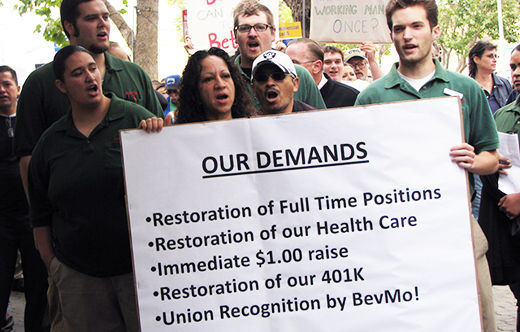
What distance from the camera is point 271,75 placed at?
3777 mm

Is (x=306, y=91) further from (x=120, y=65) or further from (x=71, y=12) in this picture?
(x=71, y=12)

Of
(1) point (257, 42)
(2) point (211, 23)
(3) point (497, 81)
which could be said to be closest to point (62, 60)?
(1) point (257, 42)

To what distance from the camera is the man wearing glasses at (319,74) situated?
5.66m

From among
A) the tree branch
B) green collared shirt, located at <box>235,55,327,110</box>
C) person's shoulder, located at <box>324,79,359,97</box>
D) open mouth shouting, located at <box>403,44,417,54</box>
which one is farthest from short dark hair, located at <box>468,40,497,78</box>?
the tree branch

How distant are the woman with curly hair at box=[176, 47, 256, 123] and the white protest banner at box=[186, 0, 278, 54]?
166 inches

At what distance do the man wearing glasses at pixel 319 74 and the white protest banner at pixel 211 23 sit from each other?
2146 mm

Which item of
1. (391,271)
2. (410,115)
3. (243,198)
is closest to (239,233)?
(243,198)

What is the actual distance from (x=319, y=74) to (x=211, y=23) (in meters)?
2.56

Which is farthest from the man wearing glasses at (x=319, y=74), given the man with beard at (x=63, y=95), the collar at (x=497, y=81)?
the collar at (x=497, y=81)

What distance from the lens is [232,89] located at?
3.62 metres

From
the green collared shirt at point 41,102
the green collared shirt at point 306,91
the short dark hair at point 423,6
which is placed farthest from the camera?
the green collared shirt at point 306,91

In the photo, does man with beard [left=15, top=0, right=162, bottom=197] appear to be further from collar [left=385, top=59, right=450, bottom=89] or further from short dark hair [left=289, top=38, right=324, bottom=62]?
short dark hair [left=289, top=38, right=324, bottom=62]

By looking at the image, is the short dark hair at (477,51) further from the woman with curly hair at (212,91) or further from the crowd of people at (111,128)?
the woman with curly hair at (212,91)

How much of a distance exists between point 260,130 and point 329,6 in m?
5.03
